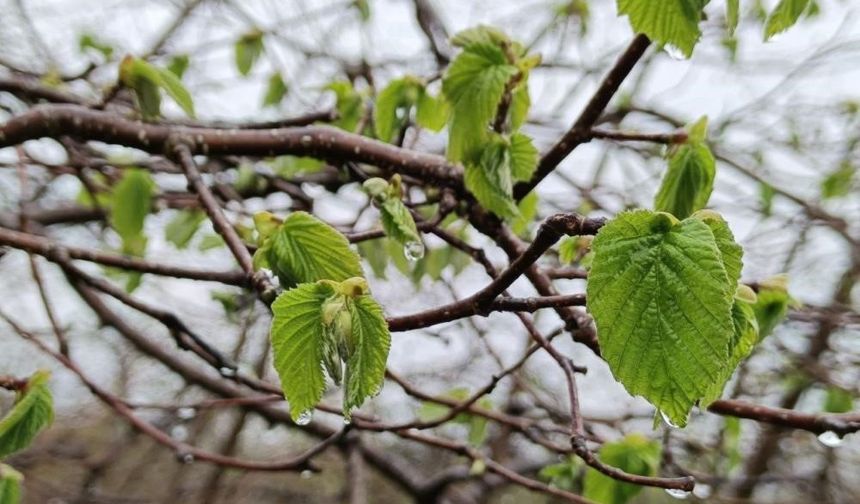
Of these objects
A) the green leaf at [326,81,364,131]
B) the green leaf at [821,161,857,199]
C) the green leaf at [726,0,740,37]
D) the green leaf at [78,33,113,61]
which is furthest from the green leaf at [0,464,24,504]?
the green leaf at [821,161,857,199]

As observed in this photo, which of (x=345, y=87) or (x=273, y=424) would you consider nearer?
(x=345, y=87)

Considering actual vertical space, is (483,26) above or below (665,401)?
above

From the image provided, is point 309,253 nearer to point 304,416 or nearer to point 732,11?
point 304,416

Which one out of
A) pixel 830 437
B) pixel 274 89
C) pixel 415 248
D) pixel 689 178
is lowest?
pixel 274 89

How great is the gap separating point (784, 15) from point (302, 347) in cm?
67

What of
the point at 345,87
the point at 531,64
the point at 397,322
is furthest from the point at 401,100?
the point at 397,322

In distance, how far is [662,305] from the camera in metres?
0.64

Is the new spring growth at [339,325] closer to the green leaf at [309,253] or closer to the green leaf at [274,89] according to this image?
the green leaf at [309,253]

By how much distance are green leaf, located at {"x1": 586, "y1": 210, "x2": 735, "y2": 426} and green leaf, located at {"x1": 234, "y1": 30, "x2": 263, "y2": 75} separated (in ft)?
6.89

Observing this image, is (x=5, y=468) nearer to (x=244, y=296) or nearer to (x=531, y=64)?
(x=531, y=64)

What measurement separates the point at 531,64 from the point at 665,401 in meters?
0.66

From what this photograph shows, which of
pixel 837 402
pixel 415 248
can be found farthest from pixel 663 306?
pixel 837 402

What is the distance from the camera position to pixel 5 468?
3.76ft

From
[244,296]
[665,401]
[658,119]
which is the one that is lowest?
[244,296]
